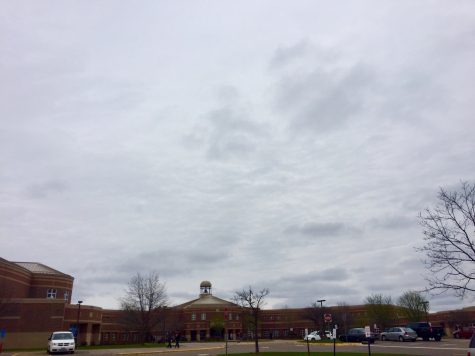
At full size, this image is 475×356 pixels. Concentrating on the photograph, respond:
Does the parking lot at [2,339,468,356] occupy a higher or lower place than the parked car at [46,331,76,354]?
lower

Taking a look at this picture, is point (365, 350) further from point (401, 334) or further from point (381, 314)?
point (381, 314)

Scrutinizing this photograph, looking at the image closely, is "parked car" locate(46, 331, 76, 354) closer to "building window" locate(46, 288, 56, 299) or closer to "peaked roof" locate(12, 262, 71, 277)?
"building window" locate(46, 288, 56, 299)

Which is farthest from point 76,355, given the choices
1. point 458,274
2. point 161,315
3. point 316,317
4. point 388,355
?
point 316,317

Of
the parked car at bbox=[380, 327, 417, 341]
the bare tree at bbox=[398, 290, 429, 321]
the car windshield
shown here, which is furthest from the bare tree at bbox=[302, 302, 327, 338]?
the car windshield

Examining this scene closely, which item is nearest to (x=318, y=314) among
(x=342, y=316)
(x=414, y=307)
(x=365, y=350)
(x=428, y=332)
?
(x=342, y=316)

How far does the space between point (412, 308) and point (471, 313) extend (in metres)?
11.5

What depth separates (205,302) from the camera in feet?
358

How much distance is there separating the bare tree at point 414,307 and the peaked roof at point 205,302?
1509 inches

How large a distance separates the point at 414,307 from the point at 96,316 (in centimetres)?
5878

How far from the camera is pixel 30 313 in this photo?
57031 millimetres

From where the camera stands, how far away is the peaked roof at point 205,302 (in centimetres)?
10775

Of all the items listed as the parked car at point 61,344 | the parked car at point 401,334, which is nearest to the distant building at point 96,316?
the parked car at point 61,344

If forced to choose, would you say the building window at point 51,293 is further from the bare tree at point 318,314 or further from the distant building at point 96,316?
the bare tree at point 318,314

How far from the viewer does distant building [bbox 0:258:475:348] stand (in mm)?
56094
